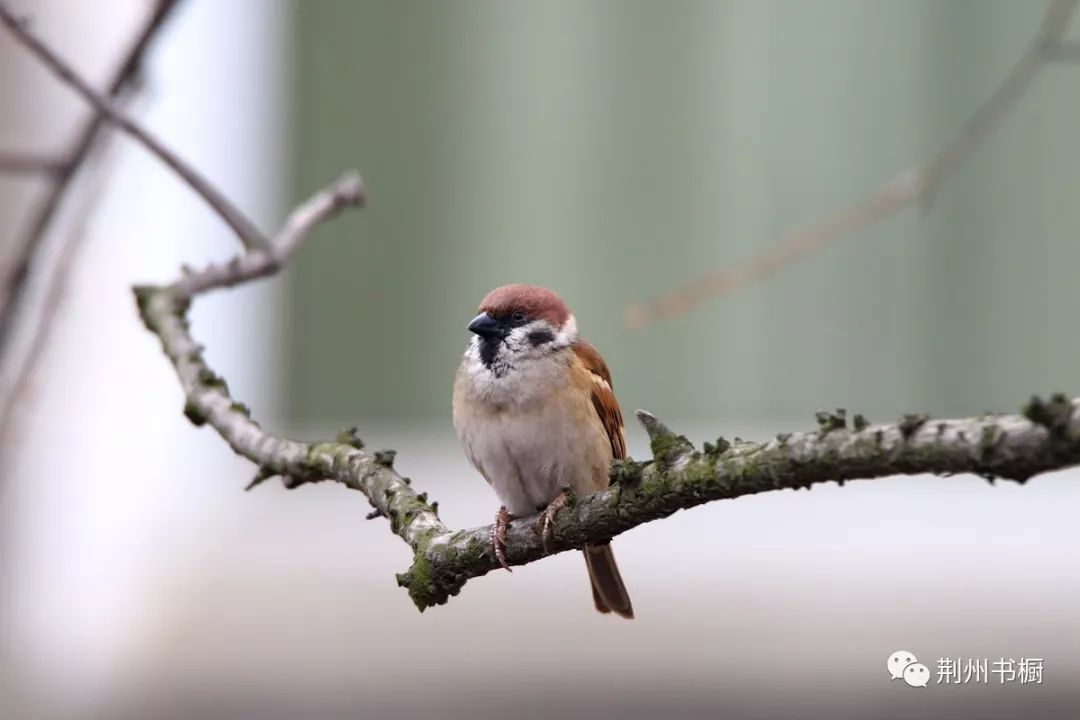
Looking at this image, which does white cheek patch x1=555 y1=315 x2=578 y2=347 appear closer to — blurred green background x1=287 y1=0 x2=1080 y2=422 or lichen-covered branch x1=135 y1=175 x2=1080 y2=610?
lichen-covered branch x1=135 y1=175 x2=1080 y2=610

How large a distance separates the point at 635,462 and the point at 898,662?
12.5 ft

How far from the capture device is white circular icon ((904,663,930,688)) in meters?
4.41

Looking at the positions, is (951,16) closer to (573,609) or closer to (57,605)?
(573,609)

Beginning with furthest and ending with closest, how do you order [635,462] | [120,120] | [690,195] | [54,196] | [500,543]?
1. [690,195]
2. [54,196]
3. [120,120]
4. [500,543]
5. [635,462]

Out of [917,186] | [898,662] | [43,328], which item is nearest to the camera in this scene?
[917,186]

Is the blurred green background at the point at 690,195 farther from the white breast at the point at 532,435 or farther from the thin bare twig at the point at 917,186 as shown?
the white breast at the point at 532,435

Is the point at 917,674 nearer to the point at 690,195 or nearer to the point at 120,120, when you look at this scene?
the point at 690,195

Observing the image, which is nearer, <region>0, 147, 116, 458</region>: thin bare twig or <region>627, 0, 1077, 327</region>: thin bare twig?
<region>627, 0, 1077, 327</region>: thin bare twig

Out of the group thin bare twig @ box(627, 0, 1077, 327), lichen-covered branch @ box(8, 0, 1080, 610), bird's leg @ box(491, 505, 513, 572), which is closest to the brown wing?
thin bare twig @ box(627, 0, 1077, 327)

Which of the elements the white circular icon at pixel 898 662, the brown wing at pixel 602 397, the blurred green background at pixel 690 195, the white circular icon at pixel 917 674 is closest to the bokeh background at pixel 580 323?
the blurred green background at pixel 690 195

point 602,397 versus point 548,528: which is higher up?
A: point 602,397

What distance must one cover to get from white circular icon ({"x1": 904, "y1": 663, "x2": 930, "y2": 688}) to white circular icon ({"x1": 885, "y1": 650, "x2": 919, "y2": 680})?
0.03 meters

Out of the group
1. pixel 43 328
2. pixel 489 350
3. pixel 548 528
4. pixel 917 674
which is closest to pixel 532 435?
pixel 489 350

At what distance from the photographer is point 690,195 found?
566cm
